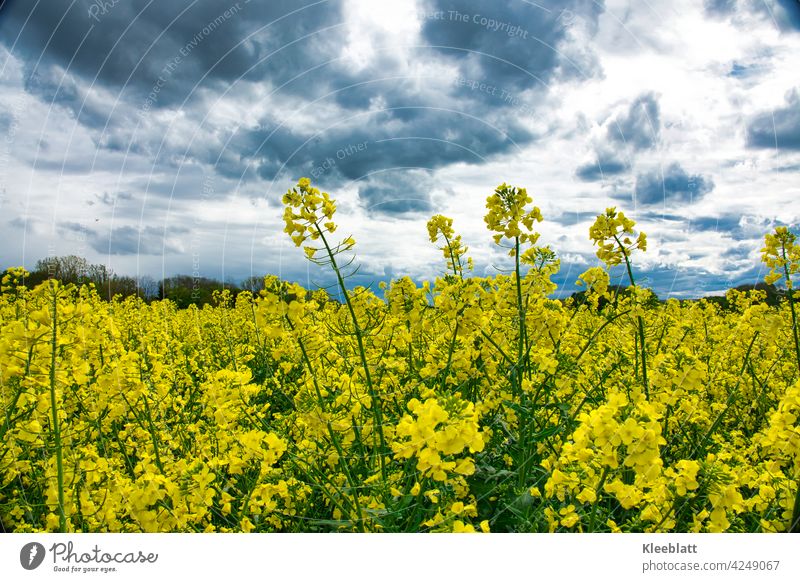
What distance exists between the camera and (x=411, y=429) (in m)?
1.91

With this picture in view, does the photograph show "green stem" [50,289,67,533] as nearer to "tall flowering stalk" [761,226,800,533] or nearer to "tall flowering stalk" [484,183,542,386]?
"tall flowering stalk" [484,183,542,386]

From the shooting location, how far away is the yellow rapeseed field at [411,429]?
7.60 feet

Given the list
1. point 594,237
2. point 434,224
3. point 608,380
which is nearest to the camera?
point 594,237

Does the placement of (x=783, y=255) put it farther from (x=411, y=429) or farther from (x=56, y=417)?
(x=56, y=417)

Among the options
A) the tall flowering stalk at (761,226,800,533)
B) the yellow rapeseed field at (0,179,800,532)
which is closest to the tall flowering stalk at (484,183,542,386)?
the yellow rapeseed field at (0,179,800,532)

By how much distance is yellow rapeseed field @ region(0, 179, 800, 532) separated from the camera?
2316 mm

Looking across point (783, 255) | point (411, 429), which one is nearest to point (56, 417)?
point (411, 429)

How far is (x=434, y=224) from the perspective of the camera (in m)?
4.16
